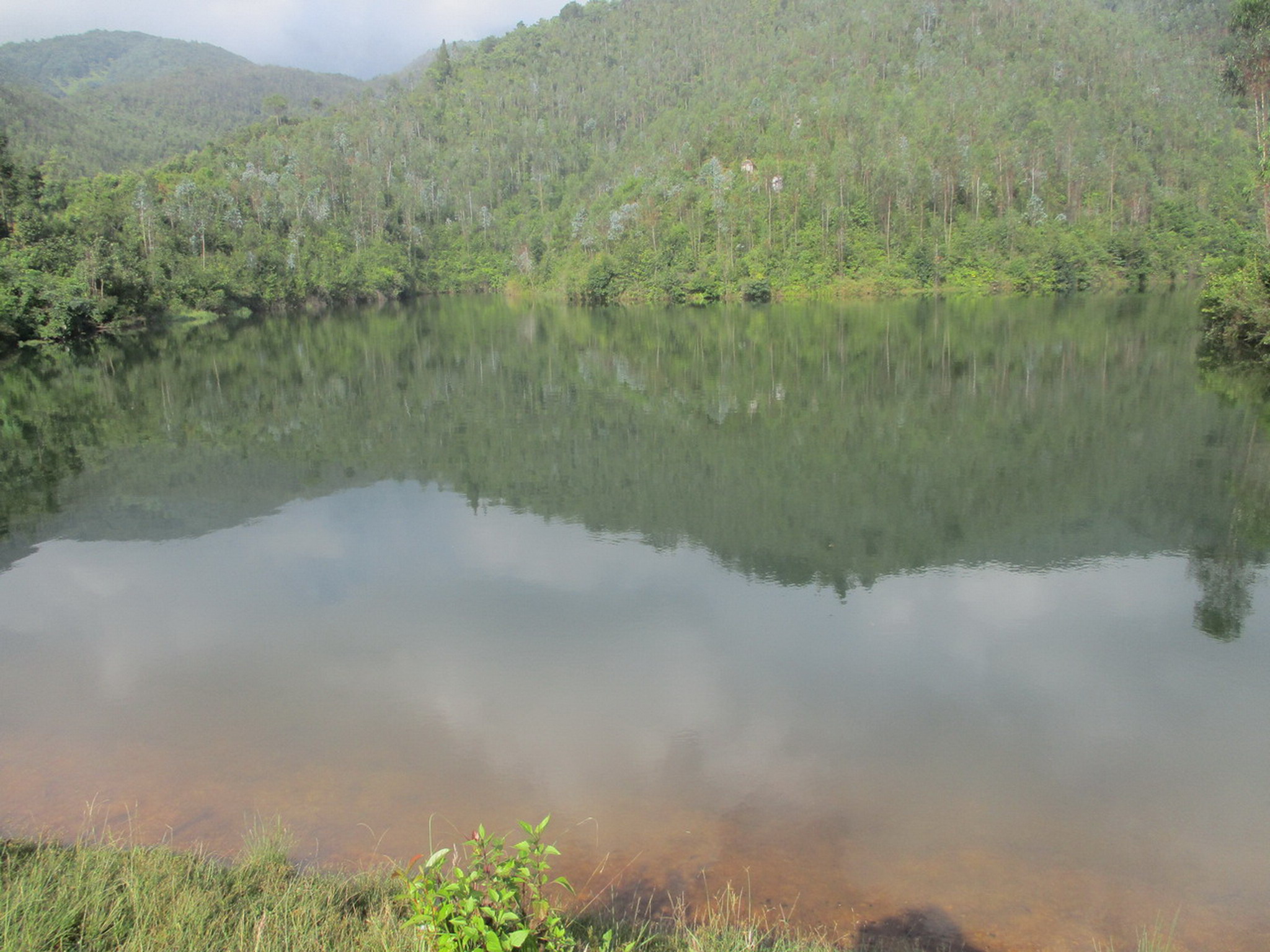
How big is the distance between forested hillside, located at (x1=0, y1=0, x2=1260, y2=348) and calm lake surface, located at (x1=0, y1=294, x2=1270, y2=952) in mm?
34022

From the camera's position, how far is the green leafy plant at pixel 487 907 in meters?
3.39

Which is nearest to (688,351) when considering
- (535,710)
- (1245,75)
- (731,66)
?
(1245,75)

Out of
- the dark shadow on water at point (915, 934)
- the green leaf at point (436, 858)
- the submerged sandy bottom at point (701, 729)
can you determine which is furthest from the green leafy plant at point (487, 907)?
the dark shadow on water at point (915, 934)

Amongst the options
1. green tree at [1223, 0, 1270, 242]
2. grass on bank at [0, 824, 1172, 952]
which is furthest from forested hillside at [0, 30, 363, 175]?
grass on bank at [0, 824, 1172, 952]

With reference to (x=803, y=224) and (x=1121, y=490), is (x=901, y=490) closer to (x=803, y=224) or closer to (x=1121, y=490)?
(x=1121, y=490)

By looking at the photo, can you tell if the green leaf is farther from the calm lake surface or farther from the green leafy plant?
the calm lake surface

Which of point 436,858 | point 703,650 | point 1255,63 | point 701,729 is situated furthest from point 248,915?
point 1255,63

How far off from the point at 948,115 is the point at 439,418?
258 ft

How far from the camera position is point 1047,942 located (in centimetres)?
488

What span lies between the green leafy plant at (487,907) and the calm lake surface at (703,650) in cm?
176

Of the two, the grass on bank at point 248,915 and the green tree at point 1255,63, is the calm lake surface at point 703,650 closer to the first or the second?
the grass on bank at point 248,915

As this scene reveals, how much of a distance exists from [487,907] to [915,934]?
278 cm

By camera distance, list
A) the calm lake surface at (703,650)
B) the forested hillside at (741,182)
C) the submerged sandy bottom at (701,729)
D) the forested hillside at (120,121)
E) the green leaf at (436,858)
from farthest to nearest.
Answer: the forested hillside at (120,121)
the forested hillside at (741,182)
the calm lake surface at (703,650)
the submerged sandy bottom at (701,729)
the green leaf at (436,858)

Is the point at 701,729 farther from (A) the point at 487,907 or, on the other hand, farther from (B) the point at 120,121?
(B) the point at 120,121
